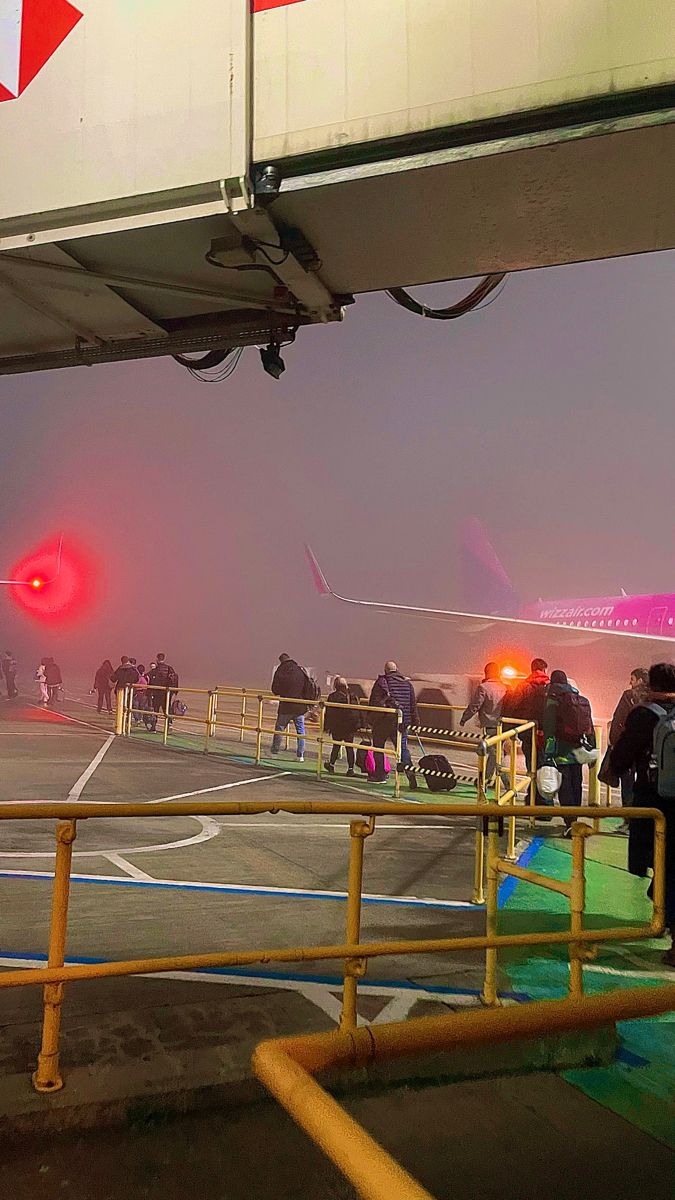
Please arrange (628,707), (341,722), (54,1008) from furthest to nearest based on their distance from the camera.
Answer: (341,722) → (628,707) → (54,1008)

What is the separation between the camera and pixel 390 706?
12.6 metres

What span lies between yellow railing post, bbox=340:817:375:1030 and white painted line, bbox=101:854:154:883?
3.16m

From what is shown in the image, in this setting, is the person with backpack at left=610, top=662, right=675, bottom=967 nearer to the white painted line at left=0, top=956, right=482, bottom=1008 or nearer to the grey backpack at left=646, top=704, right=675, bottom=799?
the grey backpack at left=646, top=704, right=675, bottom=799

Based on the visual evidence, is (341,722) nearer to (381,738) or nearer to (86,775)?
(381,738)

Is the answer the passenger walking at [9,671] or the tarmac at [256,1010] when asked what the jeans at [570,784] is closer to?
the tarmac at [256,1010]

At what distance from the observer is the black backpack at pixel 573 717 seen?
842 cm

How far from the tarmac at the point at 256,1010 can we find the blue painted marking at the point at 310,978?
2 centimetres

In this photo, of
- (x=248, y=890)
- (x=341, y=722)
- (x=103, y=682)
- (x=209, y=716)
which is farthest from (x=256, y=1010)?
(x=103, y=682)

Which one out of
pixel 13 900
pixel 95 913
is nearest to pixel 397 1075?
pixel 95 913

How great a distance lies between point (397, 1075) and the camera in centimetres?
316

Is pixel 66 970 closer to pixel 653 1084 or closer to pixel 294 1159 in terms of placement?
pixel 294 1159

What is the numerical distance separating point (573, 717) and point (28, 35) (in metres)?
7.64

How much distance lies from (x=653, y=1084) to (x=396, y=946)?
1279 millimetres

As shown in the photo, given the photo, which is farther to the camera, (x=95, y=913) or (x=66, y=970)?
(x=95, y=913)
